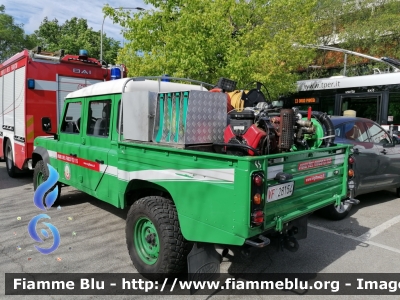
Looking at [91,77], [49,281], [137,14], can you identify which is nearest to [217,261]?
[49,281]

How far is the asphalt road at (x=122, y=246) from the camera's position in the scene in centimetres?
385

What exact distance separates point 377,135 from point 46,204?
20.8ft

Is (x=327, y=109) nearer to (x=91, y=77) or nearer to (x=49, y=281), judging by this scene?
(x=91, y=77)

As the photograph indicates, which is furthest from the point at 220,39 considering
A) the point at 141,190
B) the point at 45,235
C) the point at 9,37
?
the point at 9,37

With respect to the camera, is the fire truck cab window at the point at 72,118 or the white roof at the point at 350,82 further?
the white roof at the point at 350,82

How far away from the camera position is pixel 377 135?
639 centimetres

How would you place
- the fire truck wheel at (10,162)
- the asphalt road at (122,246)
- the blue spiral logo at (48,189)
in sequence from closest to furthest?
the asphalt road at (122,246) < the blue spiral logo at (48,189) < the fire truck wheel at (10,162)

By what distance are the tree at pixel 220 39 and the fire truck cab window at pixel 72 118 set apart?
443 cm

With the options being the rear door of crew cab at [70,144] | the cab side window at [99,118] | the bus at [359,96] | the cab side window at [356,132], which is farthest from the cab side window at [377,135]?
the rear door of crew cab at [70,144]

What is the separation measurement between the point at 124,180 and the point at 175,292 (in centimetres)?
134

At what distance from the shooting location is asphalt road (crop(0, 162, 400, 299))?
3.85 m

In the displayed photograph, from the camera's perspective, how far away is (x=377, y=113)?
1062 centimetres

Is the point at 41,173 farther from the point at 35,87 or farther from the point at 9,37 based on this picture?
the point at 9,37

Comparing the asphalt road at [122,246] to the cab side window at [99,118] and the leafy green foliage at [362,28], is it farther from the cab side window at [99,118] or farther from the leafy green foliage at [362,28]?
the leafy green foliage at [362,28]
